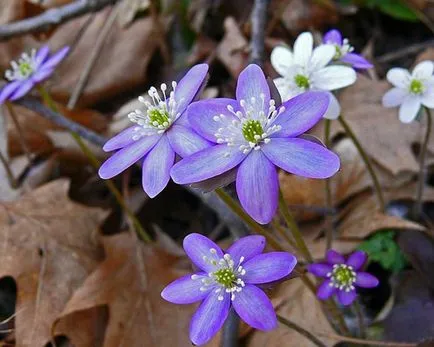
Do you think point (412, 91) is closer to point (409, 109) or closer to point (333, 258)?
point (409, 109)

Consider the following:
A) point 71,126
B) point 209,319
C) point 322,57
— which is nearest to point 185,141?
point 209,319

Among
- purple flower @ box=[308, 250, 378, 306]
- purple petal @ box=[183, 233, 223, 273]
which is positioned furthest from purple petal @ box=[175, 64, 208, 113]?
purple flower @ box=[308, 250, 378, 306]

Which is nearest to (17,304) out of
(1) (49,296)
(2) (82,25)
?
(1) (49,296)

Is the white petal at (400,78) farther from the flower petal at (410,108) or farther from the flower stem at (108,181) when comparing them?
the flower stem at (108,181)

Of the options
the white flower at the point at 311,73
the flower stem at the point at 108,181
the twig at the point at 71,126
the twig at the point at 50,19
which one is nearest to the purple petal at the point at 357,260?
the white flower at the point at 311,73

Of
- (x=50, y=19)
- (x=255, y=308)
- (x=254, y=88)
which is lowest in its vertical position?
(x=255, y=308)

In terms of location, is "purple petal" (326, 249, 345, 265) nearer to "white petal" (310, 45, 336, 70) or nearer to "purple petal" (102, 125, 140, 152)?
"white petal" (310, 45, 336, 70)
